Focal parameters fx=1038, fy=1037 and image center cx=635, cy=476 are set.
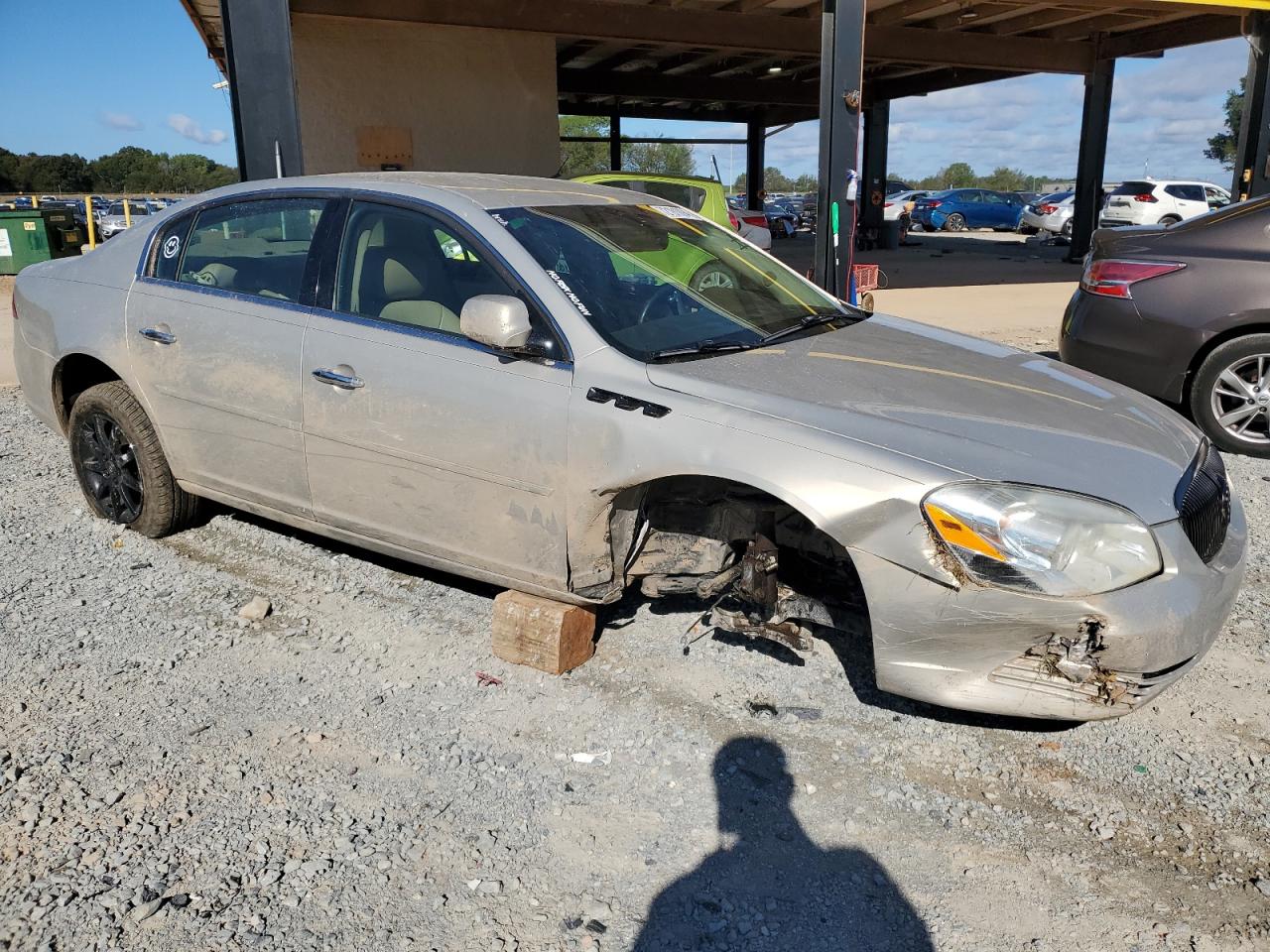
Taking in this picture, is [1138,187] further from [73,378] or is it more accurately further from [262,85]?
[73,378]

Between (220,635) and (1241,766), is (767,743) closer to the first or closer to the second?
(1241,766)

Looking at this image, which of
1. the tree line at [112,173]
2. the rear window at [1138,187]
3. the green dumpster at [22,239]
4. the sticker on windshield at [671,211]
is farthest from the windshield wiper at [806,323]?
the tree line at [112,173]

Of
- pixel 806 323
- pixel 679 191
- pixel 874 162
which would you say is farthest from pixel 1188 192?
pixel 806 323

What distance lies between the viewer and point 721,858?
2.65m

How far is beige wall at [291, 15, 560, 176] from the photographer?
549 inches

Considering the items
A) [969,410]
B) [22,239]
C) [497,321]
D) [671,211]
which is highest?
[671,211]

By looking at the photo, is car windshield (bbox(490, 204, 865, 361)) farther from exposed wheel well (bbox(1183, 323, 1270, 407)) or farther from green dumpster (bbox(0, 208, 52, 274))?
green dumpster (bbox(0, 208, 52, 274))

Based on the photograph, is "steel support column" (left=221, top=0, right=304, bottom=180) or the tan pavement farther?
the tan pavement

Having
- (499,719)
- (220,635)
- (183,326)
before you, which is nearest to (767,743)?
(499,719)

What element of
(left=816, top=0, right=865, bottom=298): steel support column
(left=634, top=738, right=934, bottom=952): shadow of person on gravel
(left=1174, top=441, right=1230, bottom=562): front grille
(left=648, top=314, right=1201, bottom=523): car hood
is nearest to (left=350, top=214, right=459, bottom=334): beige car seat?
(left=648, top=314, right=1201, bottom=523): car hood

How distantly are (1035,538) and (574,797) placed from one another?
1.43m

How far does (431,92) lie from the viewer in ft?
48.5

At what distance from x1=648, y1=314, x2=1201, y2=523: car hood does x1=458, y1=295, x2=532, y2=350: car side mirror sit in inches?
17.7

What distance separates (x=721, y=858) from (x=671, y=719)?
69 centimetres
